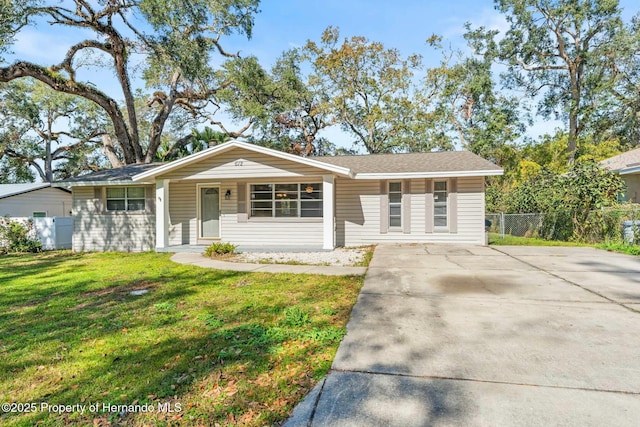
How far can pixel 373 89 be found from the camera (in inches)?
855

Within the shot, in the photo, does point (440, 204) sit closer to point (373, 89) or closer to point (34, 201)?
point (373, 89)

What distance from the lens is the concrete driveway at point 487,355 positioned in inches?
85.7

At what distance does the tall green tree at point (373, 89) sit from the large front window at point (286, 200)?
12942 mm

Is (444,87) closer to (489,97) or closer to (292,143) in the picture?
(489,97)

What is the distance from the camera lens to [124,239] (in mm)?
11602

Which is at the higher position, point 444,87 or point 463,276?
point 444,87

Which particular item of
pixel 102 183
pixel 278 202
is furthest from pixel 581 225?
pixel 102 183

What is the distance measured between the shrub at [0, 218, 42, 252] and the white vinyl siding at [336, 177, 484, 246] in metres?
11.5

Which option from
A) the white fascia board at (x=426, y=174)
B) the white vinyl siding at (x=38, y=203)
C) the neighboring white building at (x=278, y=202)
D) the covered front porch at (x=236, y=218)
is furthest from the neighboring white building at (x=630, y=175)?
the white vinyl siding at (x=38, y=203)

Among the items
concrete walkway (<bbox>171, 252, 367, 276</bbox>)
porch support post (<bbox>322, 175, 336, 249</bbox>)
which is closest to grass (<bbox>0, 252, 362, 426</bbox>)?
concrete walkway (<bbox>171, 252, 367, 276</bbox>)

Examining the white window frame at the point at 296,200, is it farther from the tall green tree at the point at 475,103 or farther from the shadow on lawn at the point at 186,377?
the tall green tree at the point at 475,103

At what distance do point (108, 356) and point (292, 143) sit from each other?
22.0 metres

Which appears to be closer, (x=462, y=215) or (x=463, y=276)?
(x=463, y=276)

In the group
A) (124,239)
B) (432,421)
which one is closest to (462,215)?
(432,421)
